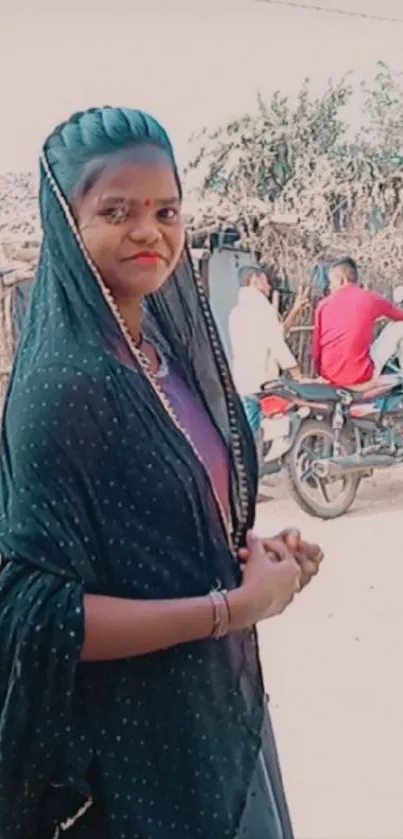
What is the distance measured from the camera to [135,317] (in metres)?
1.00

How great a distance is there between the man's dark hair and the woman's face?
0.72 metres

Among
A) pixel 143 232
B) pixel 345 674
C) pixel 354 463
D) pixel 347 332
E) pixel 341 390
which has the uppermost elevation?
pixel 143 232

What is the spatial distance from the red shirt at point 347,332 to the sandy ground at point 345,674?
0.20 meters

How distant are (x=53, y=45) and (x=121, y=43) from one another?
99 mm

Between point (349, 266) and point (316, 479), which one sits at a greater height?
point (349, 266)

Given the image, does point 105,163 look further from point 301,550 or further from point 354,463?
point 354,463

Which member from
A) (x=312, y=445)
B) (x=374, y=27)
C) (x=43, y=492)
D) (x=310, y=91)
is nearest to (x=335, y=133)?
(x=310, y=91)

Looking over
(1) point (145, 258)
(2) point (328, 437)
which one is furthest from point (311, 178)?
(1) point (145, 258)

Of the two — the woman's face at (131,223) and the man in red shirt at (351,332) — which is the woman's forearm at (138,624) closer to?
the woman's face at (131,223)

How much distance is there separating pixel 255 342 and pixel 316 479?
25 centimetres

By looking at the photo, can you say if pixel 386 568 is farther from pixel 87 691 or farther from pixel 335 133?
pixel 87 691

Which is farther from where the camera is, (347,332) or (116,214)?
(347,332)

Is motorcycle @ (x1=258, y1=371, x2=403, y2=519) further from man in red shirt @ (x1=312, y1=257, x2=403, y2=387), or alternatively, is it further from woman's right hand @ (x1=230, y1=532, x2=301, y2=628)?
woman's right hand @ (x1=230, y1=532, x2=301, y2=628)

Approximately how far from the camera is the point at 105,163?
93 centimetres
